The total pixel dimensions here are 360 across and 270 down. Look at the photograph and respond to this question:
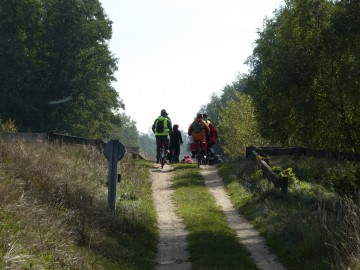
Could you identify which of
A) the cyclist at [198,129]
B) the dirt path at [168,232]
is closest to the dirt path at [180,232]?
the dirt path at [168,232]

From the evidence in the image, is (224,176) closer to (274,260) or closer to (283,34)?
(283,34)

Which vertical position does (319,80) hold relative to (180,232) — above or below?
above

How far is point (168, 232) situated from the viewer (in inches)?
658

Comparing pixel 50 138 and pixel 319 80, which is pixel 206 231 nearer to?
pixel 50 138

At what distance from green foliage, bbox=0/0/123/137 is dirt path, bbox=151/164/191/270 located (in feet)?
123

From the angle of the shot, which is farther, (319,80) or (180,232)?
(319,80)

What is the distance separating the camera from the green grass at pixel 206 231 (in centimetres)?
1326

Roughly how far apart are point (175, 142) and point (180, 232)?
17.2 metres

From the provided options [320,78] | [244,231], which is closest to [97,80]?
[320,78]

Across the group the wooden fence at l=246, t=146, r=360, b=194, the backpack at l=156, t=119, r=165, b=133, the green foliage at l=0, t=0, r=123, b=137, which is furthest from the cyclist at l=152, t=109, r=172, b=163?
the green foliage at l=0, t=0, r=123, b=137

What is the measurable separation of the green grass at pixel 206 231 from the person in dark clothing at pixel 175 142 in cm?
746

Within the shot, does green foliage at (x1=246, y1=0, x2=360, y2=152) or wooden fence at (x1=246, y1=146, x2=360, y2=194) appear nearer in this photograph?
wooden fence at (x1=246, y1=146, x2=360, y2=194)

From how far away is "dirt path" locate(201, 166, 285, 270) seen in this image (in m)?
13.6

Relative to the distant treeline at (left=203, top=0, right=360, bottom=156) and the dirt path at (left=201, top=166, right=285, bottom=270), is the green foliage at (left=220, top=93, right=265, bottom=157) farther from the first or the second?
the dirt path at (left=201, top=166, right=285, bottom=270)
